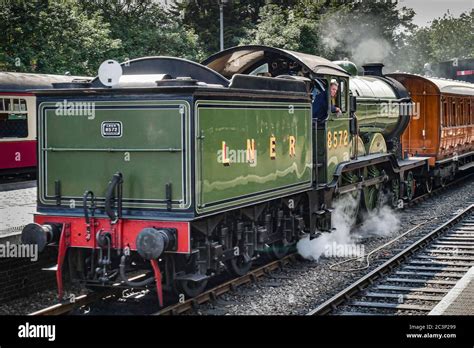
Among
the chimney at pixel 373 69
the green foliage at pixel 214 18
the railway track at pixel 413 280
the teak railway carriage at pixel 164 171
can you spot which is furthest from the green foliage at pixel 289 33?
the teak railway carriage at pixel 164 171

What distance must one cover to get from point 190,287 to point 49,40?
16.1 m

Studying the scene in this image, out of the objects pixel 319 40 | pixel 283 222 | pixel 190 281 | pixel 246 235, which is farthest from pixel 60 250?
pixel 319 40

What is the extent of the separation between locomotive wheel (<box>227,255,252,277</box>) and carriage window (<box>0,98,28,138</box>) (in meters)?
9.99

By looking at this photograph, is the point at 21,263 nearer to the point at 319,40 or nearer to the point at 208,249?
the point at 208,249

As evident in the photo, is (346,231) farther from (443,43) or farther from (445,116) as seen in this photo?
(443,43)

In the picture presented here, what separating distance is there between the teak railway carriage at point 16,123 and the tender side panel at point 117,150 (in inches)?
384

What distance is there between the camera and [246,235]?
875 cm

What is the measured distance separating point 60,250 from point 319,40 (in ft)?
77.1

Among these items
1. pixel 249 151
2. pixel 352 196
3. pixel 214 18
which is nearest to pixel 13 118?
pixel 352 196

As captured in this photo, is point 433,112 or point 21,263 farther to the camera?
point 433,112

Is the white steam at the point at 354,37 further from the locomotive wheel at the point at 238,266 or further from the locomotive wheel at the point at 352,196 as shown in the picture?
the locomotive wheel at the point at 238,266

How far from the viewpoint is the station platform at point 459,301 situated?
681 centimetres

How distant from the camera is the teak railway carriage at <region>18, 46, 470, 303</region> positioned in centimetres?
→ 717

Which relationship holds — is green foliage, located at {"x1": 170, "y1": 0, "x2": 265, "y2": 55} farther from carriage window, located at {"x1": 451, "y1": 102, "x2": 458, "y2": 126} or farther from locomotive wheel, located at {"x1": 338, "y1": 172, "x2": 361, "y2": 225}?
locomotive wheel, located at {"x1": 338, "y1": 172, "x2": 361, "y2": 225}
